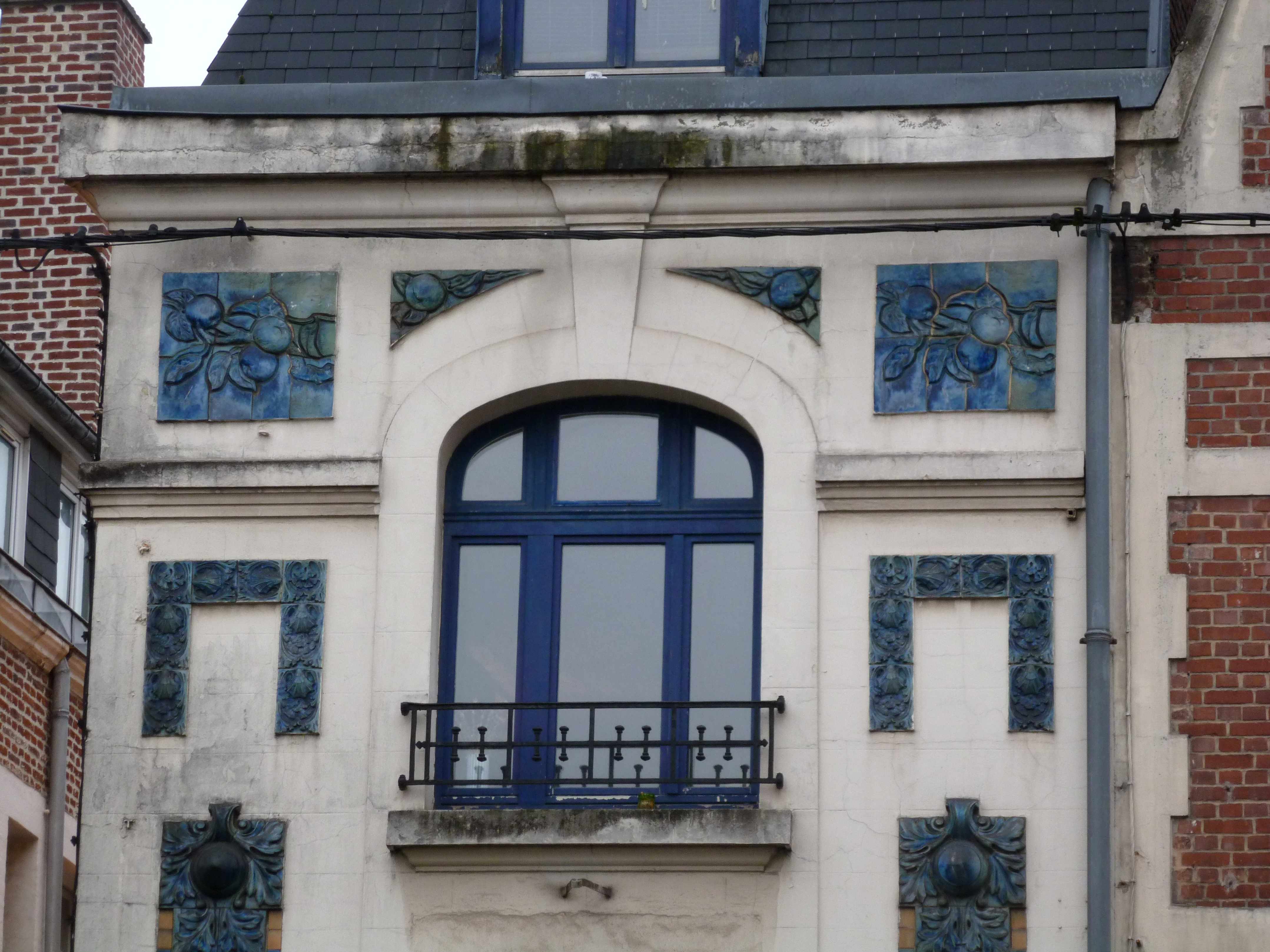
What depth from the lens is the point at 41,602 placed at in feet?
75.3

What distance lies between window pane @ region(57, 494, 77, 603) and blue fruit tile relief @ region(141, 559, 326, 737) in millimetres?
8817

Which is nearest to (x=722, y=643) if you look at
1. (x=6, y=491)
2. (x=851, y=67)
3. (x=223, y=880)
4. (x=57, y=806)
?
(x=223, y=880)

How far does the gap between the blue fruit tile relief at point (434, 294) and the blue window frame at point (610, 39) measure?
1.30m

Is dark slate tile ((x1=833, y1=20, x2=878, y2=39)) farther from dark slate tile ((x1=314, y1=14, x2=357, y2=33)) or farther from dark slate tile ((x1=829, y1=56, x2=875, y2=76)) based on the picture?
dark slate tile ((x1=314, y1=14, x2=357, y2=33))

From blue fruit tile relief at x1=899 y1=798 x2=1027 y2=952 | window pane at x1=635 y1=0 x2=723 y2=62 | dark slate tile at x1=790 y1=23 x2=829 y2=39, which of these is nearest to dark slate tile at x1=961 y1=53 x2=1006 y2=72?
dark slate tile at x1=790 y1=23 x2=829 y2=39

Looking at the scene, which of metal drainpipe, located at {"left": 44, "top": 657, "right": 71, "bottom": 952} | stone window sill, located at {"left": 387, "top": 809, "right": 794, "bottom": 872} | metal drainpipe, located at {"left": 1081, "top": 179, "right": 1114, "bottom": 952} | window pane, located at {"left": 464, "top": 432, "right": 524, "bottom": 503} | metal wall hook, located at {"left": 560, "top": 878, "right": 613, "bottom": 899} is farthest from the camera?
metal drainpipe, located at {"left": 44, "top": 657, "right": 71, "bottom": 952}

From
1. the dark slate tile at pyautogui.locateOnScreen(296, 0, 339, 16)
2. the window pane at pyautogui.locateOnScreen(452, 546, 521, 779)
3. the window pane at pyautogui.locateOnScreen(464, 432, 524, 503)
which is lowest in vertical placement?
the window pane at pyautogui.locateOnScreen(452, 546, 521, 779)

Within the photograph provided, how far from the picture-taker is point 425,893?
575 inches

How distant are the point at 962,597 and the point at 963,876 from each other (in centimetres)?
150

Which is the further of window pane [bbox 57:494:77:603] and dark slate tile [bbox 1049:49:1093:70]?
window pane [bbox 57:494:77:603]

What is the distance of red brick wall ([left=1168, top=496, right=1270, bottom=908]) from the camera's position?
46.4 ft

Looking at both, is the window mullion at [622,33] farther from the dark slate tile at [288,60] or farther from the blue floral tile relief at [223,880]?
the blue floral tile relief at [223,880]

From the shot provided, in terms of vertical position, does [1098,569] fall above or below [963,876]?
above

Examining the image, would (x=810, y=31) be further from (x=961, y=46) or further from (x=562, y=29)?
(x=562, y=29)
